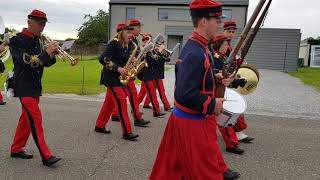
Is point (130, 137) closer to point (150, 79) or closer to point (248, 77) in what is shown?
point (248, 77)

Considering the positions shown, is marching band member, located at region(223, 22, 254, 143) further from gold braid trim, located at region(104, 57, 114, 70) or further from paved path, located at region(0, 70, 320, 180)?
gold braid trim, located at region(104, 57, 114, 70)

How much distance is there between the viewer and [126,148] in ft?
21.2

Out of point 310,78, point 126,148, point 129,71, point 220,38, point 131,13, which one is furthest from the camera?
point 131,13

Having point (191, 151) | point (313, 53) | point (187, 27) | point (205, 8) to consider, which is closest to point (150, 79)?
point (191, 151)

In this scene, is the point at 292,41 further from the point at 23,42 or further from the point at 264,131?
A: the point at 23,42

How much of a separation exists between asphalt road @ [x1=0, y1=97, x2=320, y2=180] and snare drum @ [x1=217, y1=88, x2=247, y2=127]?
2.61ft

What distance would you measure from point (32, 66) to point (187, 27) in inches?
1223

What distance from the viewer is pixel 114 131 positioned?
25.1ft

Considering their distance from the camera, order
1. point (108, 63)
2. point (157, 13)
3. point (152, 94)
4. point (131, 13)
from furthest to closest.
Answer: point (131, 13)
point (157, 13)
point (152, 94)
point (108, 63)

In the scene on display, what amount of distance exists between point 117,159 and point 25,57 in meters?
1.93

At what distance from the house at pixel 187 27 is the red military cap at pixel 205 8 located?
2919cm

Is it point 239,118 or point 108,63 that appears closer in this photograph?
point 239,118

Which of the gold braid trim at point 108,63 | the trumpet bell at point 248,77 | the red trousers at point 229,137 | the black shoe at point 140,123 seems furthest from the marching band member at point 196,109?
the black shoe at point 140,123

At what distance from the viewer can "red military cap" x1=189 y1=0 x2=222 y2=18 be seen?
127 inches
